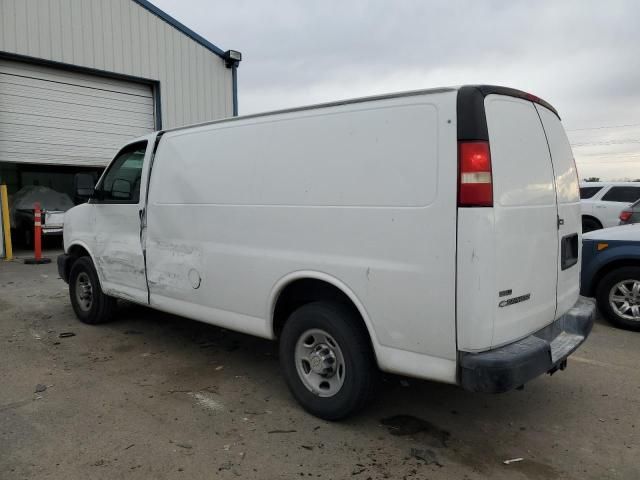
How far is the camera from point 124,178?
5.18 meters

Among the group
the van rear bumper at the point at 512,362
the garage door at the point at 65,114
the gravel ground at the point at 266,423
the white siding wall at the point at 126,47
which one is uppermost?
the white siding wall at the point at 126,47

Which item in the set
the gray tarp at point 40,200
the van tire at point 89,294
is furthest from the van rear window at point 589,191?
the gray tarp at point 40,200

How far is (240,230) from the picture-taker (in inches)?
150

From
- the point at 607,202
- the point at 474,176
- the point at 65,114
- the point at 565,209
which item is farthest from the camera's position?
the point at 65,114

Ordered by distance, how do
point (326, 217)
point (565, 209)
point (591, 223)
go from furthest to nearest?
point (591, 223) → point (565, 209) → point (326, 217)

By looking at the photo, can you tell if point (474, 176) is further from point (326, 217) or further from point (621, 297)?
point (621, 297)

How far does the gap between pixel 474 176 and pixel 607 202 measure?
11.1 metres

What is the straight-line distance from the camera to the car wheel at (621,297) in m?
5.49

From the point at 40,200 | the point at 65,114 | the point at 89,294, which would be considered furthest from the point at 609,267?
the point at 40,200

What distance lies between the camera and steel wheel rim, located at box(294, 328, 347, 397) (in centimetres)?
335

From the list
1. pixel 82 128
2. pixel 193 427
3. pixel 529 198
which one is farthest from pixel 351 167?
pixel 82 128

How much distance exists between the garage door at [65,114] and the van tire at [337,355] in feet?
36.8

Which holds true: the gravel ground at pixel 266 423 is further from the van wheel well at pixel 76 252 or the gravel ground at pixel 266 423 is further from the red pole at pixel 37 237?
the red pole at pixel 37 237

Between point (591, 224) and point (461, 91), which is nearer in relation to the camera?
point (461, 91)
